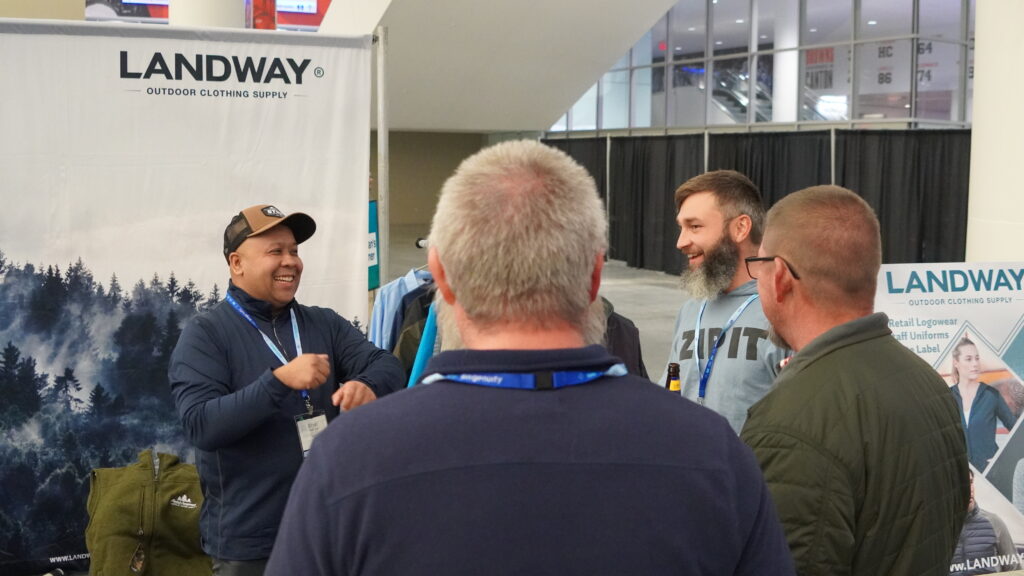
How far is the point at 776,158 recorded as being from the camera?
12.9 m

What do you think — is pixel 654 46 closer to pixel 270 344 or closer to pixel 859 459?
pixel 270 344

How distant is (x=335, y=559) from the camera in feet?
3.05

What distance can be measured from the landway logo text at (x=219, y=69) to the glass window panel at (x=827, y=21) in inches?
438

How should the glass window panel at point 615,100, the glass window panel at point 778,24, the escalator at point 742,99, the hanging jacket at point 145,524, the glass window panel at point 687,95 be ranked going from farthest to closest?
the glass window panel at point 615,100, the glass window panel at point 687,95, the glass window panel at point 778,24, the escalator at point 742,99, the hanging jacket at point 145,524

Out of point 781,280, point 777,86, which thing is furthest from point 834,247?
point 777,86

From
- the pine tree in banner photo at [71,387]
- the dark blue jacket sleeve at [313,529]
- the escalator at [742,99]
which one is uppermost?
the escalator at [742,99]

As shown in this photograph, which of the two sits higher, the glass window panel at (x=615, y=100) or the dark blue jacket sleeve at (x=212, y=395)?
the glass window panel at (x=615, y=100)

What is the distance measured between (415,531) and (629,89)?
17243 millimetres

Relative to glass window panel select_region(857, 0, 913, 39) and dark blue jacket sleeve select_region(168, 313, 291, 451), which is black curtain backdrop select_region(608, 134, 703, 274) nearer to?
glass window panel select_region(857, 0, 913, 39)

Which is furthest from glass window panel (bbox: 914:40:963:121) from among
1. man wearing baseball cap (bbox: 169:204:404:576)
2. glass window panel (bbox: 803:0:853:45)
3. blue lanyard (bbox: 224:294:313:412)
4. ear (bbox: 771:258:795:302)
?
ear (bbox: 771:258:795:302)

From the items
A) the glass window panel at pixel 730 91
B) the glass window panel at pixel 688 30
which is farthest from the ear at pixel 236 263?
the glass window panel at pixel 688 30

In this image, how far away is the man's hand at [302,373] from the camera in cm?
229

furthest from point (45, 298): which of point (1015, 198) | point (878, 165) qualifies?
point (878, 165)

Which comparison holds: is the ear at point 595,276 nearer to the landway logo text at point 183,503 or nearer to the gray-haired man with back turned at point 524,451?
the gray-haired man with back turned at point 524,451
